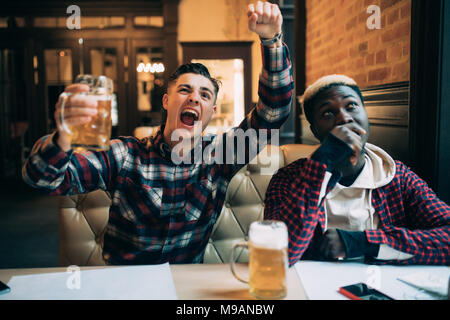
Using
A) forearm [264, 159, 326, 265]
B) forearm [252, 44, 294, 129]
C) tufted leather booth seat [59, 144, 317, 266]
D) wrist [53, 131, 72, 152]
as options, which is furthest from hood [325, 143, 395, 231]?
wrist [53, 131, 72, 152]

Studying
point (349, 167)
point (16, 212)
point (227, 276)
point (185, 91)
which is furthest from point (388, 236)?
point (16, 212)

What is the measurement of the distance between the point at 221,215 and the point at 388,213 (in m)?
0.73

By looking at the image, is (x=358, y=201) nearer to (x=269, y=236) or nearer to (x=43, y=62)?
(x=269, y=236)

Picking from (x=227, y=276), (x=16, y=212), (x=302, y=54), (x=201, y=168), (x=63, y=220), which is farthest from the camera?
(x=16, y=212)

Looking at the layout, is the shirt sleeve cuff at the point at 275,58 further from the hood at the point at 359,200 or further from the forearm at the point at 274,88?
the hood at the point at 359,200

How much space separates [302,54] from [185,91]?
212 cm

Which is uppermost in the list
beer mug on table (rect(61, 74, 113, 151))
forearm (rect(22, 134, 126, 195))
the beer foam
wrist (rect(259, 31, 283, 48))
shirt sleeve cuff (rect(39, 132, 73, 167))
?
wrist (rect(259, 31, 283, 48))

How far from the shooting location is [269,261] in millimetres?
788

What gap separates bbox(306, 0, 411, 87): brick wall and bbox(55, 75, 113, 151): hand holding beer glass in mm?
1303

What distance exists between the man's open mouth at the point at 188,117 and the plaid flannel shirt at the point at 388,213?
344 millimetres

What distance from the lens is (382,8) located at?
182 cm

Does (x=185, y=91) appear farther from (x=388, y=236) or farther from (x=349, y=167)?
(x=388, y=236)

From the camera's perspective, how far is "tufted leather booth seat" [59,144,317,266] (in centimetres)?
156

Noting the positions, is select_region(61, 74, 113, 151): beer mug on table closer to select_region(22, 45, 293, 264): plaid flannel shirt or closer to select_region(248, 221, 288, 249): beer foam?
select_region(22, 45, 293, 264): plaid flannel shirt
